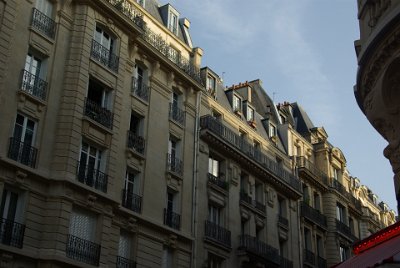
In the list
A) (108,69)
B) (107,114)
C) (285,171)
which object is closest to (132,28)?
(108,69)

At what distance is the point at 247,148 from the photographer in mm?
29969

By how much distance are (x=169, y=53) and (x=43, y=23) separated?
713cm

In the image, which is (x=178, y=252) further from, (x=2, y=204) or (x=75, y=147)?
(x=2, y=204)

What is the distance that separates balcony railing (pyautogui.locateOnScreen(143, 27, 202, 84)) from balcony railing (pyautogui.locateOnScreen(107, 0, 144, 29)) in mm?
583

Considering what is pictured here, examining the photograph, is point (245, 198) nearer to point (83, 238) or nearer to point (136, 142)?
point (136, 142)

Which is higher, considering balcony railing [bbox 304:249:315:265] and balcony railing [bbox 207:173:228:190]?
balcony railing [bbox 207:173:228:190]

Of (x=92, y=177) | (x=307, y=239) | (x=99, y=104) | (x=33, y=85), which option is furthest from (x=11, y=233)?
(x=307, y=239)

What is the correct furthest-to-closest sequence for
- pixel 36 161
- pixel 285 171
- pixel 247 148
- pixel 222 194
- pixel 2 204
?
pixel 285 171 < pixel 247 148 < pixel 222 194 < pixel 36 161 < pixel 2 204

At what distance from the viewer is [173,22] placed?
2803 cm

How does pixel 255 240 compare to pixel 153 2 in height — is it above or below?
below

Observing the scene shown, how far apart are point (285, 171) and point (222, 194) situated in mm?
6719

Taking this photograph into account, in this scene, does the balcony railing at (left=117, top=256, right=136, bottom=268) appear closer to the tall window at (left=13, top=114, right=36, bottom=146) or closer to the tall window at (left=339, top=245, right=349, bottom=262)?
the tall window at (left=13, top=114, right=36, bottom=146)

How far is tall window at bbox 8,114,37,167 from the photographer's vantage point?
17719 mm

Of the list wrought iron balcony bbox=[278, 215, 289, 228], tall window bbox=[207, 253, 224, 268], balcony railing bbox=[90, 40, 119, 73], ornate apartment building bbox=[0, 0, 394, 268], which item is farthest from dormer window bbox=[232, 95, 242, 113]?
balcony railing bbox=[90, 40, 119, 73]
